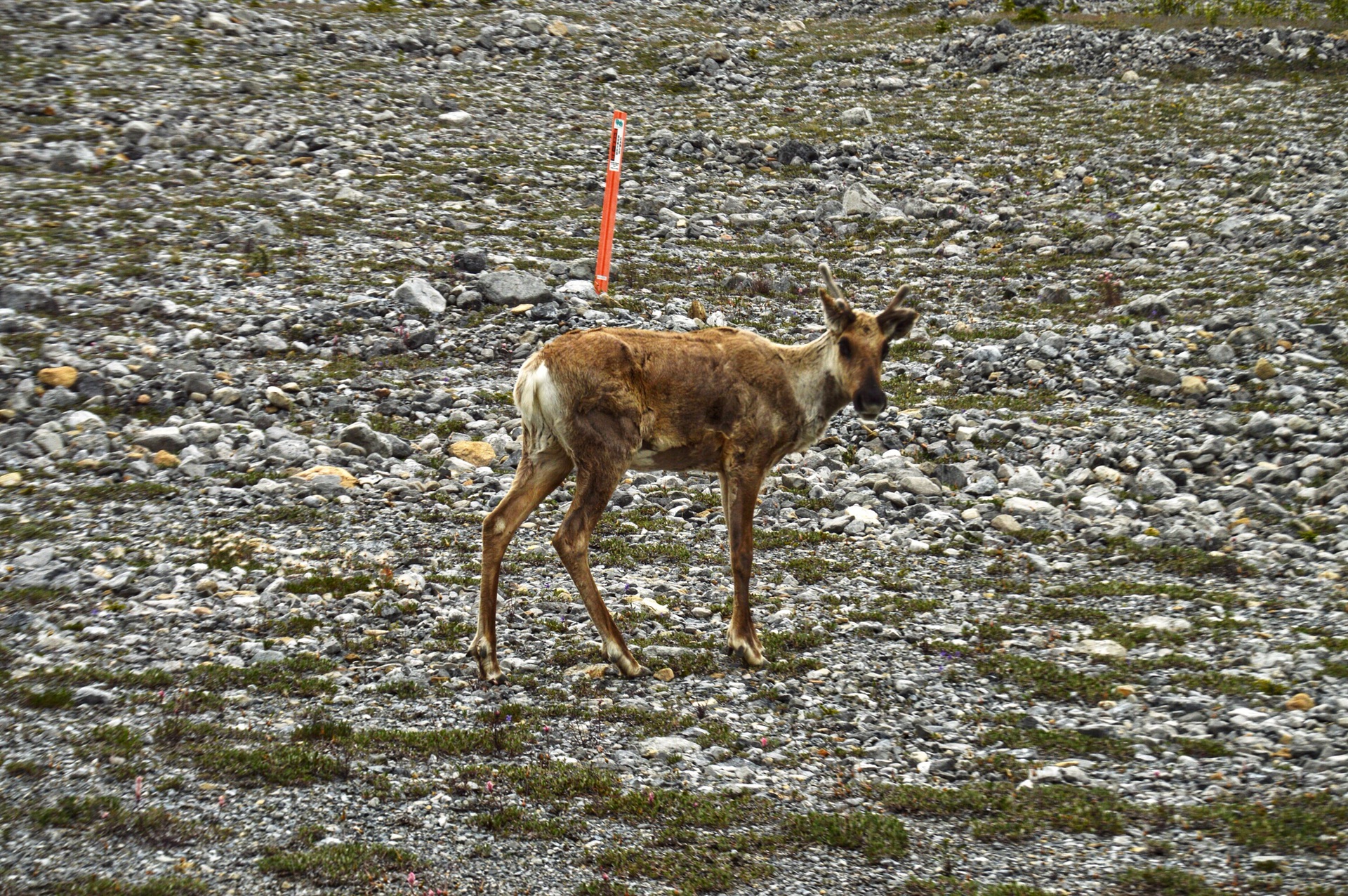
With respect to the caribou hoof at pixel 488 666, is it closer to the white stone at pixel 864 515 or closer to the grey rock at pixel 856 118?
the white stone at pixel 864 515

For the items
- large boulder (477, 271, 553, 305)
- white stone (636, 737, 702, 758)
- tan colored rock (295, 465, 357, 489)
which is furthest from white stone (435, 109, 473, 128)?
white stone (636, 737, 702, 758)

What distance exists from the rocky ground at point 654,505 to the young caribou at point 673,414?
0.75 m

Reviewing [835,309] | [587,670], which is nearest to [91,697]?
[587,670]

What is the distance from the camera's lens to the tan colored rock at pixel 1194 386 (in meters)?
13.9

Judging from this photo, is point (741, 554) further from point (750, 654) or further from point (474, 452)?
point (474, 452)

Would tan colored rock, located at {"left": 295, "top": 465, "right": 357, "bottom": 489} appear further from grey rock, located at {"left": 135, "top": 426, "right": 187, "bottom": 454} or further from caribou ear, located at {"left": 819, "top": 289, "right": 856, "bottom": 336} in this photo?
caribou ear, located at {"left": 819, "top": 289, "right": 856, "bottom": 336}

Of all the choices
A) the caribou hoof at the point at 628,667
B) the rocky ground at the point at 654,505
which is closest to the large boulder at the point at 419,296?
the rocky ground at the point at 654,505

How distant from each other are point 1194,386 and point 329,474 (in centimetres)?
1070

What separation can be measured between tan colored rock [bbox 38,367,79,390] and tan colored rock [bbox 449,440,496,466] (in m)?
4.24

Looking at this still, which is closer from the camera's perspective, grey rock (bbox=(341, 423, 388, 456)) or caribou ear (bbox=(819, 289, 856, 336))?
caribou ear (bbox=(819, 289, 856, 336))

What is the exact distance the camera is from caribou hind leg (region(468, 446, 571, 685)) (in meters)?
8.10

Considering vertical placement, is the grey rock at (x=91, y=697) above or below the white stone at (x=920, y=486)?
above

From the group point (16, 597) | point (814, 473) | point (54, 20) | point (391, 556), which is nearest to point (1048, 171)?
point (814, 473)

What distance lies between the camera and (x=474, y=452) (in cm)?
1216
